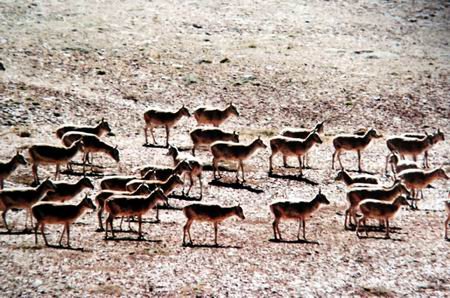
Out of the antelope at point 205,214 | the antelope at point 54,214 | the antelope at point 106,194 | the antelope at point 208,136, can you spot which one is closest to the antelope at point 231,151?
the antelope at point 208,136

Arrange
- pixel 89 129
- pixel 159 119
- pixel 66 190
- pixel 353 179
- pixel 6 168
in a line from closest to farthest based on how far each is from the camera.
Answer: pixel 66 190
pixel 6 168
pixel 353 179
pixel 89 129
pixel 159 119

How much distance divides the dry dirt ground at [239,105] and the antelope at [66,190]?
82 centimetres

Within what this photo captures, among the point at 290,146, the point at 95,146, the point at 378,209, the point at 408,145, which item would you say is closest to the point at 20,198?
the point at 95,146

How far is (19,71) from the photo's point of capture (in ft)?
129

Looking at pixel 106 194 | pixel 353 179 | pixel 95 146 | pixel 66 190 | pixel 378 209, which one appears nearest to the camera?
pixel 378 209

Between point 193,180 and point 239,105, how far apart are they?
442 inches

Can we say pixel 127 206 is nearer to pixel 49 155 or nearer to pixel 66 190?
pixel 66 190

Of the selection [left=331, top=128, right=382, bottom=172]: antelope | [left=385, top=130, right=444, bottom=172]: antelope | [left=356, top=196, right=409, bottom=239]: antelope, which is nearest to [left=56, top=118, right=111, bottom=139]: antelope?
[left=331, top=128, right=382, bottom=172]: antelope

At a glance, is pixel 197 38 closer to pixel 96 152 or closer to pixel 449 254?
pixel 96 152

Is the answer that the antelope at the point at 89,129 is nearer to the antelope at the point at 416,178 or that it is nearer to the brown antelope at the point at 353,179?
the brown antelope at the point at 353,179

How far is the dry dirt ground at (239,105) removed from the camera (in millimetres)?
19219

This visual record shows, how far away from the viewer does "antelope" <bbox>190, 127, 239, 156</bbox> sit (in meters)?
30.5

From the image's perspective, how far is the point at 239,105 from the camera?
127ft

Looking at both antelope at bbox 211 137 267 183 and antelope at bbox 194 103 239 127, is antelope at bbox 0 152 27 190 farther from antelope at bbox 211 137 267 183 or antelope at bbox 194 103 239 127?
antelope at bbox 194 103 239 127
